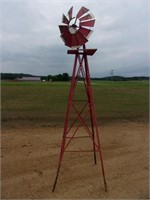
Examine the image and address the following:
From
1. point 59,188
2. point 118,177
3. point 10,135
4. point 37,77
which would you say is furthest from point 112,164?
point 37,77

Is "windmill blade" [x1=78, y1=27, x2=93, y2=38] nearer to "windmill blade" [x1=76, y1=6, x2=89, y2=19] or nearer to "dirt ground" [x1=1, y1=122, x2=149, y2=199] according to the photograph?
"windmill blade" [x1=76, y1=6, x2=89, y2=19]

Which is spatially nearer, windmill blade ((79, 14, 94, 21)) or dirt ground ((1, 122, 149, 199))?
dirt ground ((1, 122, 149, 199))

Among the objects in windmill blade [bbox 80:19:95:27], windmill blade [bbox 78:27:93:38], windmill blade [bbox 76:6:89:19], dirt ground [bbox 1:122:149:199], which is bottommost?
dirt ground [bbox 1:122:149:199]

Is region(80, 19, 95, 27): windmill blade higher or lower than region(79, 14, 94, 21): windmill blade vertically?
lower

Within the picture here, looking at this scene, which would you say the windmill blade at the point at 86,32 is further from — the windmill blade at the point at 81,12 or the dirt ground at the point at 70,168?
the dirt ground at the point at 70,168

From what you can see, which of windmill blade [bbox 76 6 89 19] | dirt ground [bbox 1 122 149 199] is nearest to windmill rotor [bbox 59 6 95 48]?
windmill blade [bbox 76 6 89 19]

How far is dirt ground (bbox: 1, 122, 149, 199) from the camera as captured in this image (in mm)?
4957

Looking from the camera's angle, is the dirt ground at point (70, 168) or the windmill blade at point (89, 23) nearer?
the dirt ground at point (70, 168)

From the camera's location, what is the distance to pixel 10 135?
27.5 feet

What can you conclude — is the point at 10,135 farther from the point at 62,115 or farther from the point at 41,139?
the point at 62,115

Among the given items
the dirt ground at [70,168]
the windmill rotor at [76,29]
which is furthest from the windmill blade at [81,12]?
the dirt ground at [70,168]

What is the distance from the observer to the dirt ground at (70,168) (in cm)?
496

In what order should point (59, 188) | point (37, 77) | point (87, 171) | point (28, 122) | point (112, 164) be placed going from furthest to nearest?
1. point (37, 77)
2. point (28, 122)
3. point (112, 164)
4. point (87, 171)
5. point (59, 188)

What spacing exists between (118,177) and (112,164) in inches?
26.7
